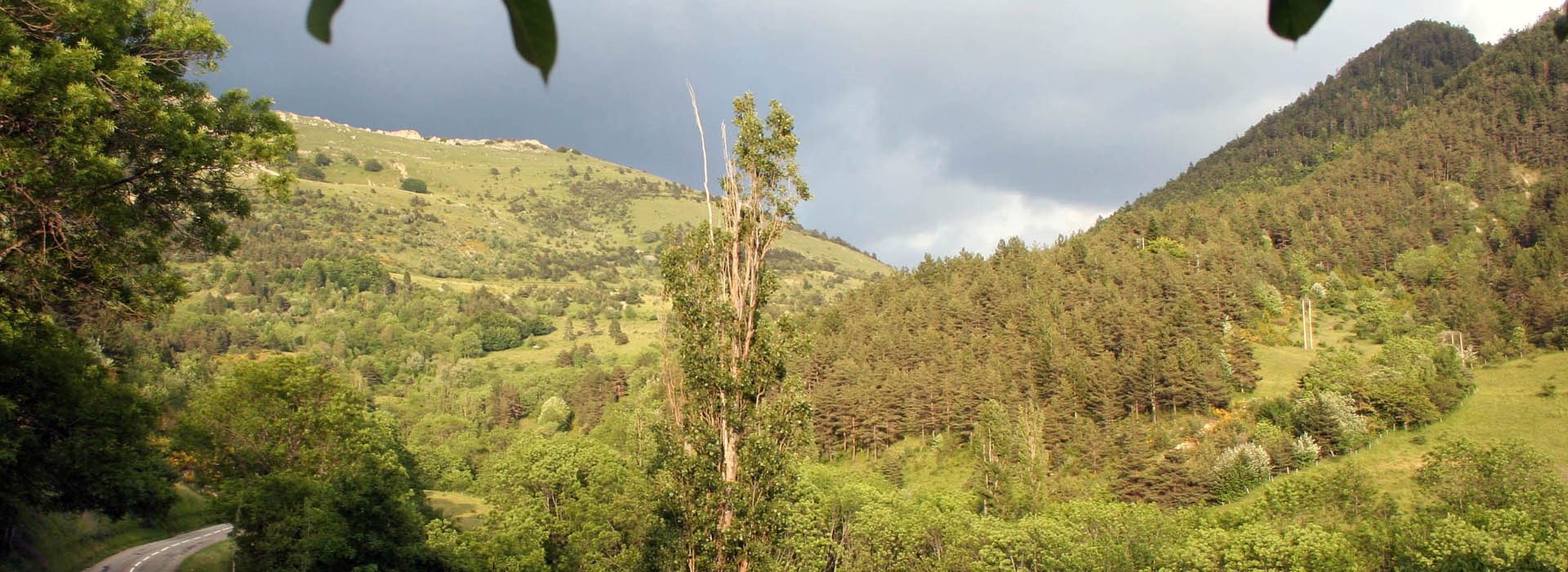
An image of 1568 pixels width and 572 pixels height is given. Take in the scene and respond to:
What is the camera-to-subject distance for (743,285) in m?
14.6

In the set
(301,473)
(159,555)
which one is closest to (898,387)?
(301,473)

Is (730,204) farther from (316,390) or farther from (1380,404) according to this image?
(1380,404)

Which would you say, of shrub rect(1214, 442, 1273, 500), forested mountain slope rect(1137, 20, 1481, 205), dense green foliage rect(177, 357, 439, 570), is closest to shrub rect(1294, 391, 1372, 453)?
shrub rect(1214, 442, 1273, 500)

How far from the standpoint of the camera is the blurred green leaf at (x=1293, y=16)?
0.82m

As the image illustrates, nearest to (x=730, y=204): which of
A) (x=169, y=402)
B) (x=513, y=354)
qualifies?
(x=169, y=402)

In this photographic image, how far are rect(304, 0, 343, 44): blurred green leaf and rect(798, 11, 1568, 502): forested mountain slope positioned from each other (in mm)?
52439

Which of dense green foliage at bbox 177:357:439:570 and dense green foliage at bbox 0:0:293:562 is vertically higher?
dense green foliage at bbox 0:0:293:562

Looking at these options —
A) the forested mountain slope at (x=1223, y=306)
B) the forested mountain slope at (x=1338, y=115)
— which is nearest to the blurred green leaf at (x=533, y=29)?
the forested mountain slope at (x=1223, y=306)

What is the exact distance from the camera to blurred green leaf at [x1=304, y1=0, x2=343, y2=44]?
0.70 meters

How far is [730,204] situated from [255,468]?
22.1 metres

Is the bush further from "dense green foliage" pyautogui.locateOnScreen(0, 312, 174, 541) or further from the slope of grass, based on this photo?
"dense green foliage" pyautogui.locateOnScreen(0, 312, 174, 541)

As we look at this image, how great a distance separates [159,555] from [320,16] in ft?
105

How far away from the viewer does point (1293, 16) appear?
2.73 feet

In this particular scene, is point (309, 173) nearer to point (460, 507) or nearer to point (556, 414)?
point (556, 414)
